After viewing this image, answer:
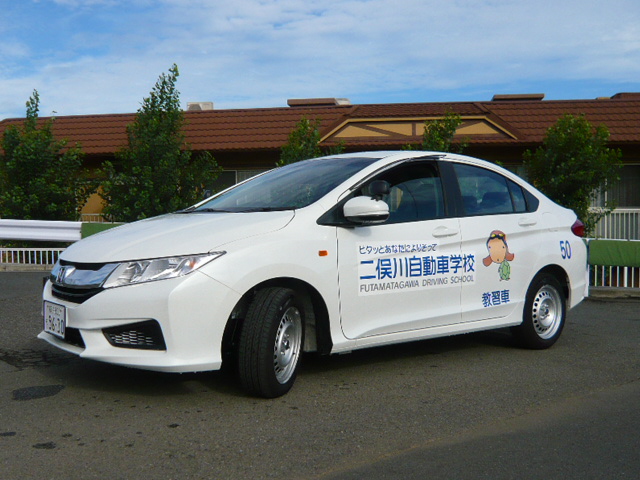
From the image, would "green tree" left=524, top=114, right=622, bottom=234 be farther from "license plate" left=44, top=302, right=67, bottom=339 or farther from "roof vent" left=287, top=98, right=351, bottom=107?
"license plate" left=44, top=302, right=67, bottom=339

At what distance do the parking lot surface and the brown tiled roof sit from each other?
12.6 metres

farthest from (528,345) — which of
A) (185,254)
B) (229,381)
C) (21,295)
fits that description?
(21,295)

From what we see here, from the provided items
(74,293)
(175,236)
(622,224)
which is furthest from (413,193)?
(622,224)

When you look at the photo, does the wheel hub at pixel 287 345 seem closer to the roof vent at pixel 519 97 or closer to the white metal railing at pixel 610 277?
the white metal railing at pixel 610 277

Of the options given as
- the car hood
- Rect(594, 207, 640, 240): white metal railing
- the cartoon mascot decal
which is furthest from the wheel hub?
Rect(594, 207, 640, 240): white metal railing

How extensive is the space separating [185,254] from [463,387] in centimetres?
217

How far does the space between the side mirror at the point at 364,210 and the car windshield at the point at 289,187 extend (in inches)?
11.5

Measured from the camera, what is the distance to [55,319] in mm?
4676

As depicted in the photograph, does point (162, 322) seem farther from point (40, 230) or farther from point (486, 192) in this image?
point (40, 230)

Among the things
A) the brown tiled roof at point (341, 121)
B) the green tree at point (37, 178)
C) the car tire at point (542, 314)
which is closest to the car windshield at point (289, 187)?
the car tire at point (542, 314)

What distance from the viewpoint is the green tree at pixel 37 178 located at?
50.2 feet

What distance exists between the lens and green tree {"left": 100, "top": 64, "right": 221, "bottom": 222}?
1548 cm

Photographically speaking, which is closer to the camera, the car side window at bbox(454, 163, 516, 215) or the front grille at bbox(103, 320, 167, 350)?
the front grille at bbox(103, 320, 167, 350)

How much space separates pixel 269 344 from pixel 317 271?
2.02 feet
